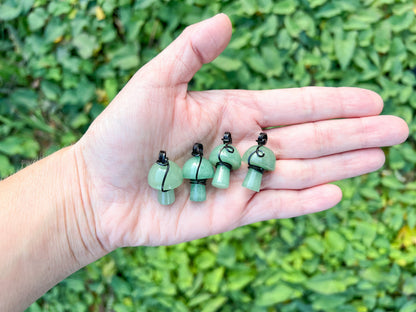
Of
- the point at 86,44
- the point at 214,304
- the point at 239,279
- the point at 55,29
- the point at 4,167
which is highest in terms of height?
the point at 55,29

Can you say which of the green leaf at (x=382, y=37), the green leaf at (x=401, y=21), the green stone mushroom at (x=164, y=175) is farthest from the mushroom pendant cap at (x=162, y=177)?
the green leaf at (x=401, y=21)

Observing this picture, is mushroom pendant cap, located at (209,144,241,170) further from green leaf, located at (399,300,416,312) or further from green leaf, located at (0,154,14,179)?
green leaf, located at (399,300,416,312)

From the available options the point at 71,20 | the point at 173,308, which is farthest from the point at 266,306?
the point at 71,20

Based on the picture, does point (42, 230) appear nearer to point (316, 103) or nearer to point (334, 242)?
point (316, 103)

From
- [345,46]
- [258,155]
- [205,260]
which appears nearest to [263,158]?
[258,155]

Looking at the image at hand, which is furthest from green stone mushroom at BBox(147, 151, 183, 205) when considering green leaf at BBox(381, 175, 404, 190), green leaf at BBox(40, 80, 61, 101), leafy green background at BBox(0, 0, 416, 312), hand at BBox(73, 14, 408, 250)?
green leaf at BBox(381, 175, 404, 190)

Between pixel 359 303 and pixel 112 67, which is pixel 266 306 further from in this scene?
pixel 112 67
